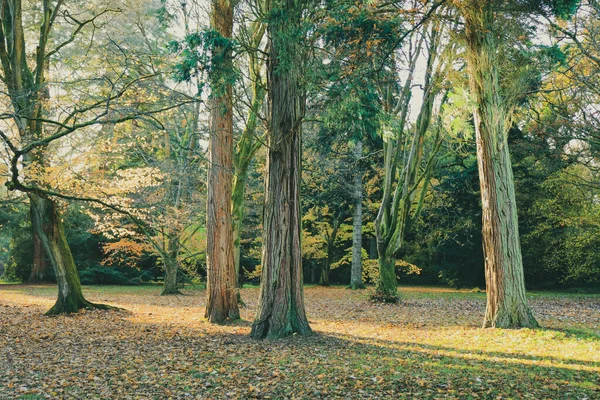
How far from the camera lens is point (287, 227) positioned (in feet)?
29.7

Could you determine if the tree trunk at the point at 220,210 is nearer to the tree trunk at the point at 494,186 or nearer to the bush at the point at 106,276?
the tree trunk at the point at 494,186

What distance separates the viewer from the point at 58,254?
13016mm

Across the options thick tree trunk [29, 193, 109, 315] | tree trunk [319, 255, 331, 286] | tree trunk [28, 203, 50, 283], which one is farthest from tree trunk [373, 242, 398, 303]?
tree trunk [28, 203, 50, 283]

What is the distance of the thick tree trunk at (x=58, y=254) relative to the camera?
12898 mm

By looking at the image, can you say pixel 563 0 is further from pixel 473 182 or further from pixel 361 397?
pixel 473 182

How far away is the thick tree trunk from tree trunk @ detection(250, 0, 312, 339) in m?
6.26

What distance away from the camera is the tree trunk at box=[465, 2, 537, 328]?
972cm

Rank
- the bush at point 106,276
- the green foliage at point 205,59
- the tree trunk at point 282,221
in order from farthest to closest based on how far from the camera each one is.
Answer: the bush at point 106,276 < the tree trunk at point 282,221 < the green foliage at point 205,59

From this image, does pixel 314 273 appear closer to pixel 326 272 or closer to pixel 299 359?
pixel 326 272

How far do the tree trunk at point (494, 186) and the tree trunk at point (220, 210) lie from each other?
5254 mm

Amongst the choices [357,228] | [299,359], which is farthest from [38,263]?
[299,359]

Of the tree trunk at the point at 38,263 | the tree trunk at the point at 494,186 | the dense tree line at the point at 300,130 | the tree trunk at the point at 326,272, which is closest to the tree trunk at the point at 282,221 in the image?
the dense tree line at the point at 300,130

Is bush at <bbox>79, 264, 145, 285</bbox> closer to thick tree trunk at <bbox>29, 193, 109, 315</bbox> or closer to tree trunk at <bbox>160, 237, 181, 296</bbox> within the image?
tree trunk at <bbox>160, 237, 181, 296</bbox>

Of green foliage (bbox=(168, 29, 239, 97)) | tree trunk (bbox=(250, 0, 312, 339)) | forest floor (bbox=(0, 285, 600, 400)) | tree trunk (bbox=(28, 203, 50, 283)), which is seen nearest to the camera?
forest floor (bbox=(0, 285, 600, 400))
